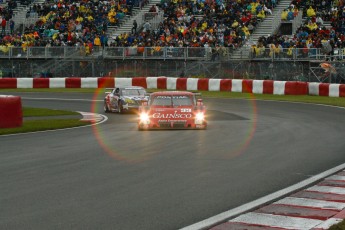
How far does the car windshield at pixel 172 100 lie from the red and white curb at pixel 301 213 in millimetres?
10624

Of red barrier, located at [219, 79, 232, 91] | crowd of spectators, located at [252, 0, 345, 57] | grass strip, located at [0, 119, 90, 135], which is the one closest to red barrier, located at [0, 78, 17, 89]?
red barrier, located at [219, 79, 232, 91]

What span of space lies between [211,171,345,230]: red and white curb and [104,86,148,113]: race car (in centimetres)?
1656

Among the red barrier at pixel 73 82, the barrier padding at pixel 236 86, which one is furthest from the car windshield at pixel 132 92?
the red barrier at pixel 73 82

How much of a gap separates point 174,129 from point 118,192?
1030 centimetres

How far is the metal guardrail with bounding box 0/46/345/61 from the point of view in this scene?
1470 inches

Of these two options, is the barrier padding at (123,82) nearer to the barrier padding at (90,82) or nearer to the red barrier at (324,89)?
the barrier padding at (90,82)

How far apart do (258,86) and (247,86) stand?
77cm

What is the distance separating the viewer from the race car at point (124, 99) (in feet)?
88.5

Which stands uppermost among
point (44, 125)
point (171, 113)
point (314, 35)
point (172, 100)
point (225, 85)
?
point (314, 35)

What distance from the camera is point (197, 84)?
40094 millimetres

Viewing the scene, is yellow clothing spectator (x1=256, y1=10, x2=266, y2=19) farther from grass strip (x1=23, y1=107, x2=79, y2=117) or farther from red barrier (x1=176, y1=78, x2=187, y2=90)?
grass strip (x1=23, y1=107, x2=79, y2=117)

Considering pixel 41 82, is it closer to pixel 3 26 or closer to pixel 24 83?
pixel 24 83

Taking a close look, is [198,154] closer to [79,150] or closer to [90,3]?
[79,150]

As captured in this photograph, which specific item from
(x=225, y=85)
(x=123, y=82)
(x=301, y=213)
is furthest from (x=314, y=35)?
(x=301, y=213)
